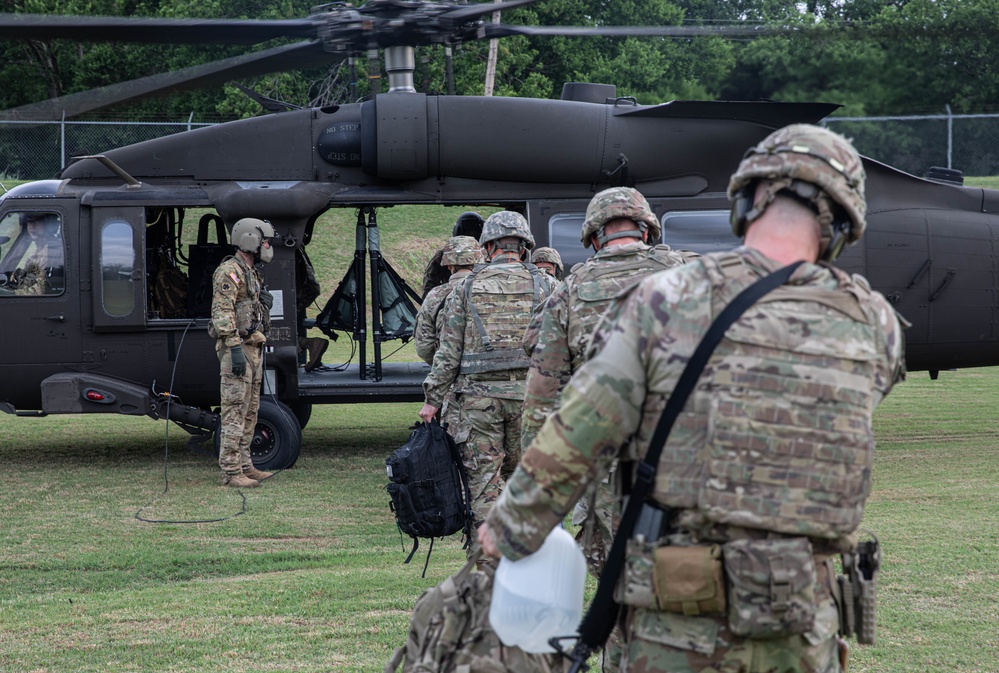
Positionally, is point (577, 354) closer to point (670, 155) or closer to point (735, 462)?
point (735, 462)

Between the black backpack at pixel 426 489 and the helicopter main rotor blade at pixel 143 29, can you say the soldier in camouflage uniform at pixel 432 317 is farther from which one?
the helicopter main rotor blade at pixel 143 29

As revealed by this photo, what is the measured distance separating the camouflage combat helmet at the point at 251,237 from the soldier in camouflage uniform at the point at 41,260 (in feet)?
5.59

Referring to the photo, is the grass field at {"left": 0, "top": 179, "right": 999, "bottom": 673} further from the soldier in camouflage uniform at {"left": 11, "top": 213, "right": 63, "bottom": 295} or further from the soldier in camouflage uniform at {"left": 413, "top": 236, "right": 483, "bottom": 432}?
the soldier in camouflage uniform at {"left": 11, "top": 213, "right": 63, "bottom": 295}

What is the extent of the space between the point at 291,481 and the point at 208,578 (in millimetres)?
2678

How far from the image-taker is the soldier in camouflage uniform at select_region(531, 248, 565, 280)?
331 inches

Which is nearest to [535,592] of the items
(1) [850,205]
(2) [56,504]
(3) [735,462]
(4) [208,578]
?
(3) [735,462]

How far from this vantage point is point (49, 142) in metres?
25.0

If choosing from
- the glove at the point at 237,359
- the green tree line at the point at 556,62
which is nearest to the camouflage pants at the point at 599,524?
the glove at the point at 237,359

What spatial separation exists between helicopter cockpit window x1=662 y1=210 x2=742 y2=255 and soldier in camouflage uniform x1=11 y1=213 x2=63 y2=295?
5008 mm

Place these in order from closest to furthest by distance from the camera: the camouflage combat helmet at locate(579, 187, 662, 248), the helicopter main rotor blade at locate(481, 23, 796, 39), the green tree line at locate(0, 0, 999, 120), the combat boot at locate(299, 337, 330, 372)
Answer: the camouflage combat helmet at locate(579, 187, 662, 248)
the helicopter main rotor blade at locate(481, 23, 796, 39)
the combat boot at locate(299, 337, 330, 372)
the green tree line at locate(0, 0, 999, 120)

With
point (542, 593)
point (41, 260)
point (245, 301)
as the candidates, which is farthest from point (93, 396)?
point (542, 593)

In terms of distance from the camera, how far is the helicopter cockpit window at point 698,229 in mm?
9211

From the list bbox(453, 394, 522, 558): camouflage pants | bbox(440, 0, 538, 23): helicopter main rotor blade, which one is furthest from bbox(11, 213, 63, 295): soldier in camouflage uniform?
bbox(453, 394, 522, 558): camouflage pants

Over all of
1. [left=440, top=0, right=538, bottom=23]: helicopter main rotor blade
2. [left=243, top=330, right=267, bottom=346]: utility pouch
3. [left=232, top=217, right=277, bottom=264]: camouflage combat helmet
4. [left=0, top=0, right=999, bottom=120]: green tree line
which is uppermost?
[left=0, top=0, right=999, bottom=120]: green tree line
